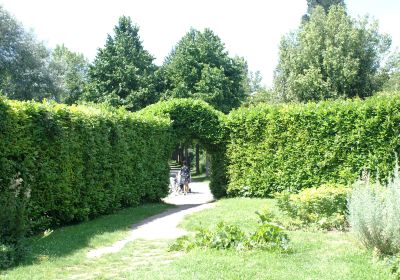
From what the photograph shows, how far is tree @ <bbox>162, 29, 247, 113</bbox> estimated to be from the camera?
37250 mm

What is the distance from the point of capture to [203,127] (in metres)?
21.0

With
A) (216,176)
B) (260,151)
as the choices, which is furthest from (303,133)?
(216,176)

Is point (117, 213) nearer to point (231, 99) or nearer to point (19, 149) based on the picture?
point (19, 149)

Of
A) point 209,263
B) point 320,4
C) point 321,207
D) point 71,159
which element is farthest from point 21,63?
point 209,263

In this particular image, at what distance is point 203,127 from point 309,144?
5275mm

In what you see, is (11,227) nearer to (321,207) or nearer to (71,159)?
(71,159)

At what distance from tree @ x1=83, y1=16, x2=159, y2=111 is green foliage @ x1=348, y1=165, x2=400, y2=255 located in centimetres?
3051

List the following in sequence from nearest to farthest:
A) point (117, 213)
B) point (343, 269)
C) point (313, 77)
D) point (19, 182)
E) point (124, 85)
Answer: point (343, 269), point (19, 182), point (117, 213), point (313, 77), point (124, 85)

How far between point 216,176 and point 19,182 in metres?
12.4

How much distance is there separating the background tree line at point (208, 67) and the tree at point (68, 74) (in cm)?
22

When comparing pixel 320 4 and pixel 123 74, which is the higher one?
pixel 320 4

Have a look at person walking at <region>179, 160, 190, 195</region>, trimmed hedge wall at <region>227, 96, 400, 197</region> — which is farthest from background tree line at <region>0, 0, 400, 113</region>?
trimmed hedge wall at <region>227, 96, 400, 197</region>

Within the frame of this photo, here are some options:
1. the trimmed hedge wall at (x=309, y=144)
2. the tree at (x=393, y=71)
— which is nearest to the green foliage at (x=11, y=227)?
the trimmed hedge wall at (x=309, y=144)

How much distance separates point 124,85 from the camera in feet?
124
